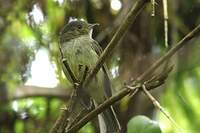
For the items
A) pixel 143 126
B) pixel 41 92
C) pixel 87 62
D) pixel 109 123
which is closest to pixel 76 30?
pixel 87 62

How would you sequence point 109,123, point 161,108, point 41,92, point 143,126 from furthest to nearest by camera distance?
point 41,92 → point 109,123 → point 143,126 → point 161,108

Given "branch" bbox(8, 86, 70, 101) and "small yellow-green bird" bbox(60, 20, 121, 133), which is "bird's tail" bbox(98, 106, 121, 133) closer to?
"small yellow-green bird" bbox(60, 20, 121, 133)

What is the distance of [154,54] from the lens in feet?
16.0

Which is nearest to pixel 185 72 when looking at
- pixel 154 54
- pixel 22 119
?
pixel 154 54

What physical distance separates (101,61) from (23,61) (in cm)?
240

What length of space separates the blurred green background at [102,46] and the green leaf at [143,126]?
2.10 m

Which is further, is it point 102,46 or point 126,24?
point 102,46

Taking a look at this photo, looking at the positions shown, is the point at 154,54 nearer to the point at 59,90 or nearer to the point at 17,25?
the point at 59,90

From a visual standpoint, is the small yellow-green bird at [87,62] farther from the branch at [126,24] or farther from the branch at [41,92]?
the branch at [126,24]

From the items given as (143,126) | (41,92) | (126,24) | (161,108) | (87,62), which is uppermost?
(126,24)

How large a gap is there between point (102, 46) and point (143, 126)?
260 centimetres

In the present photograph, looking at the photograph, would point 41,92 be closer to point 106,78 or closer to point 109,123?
point 106,78

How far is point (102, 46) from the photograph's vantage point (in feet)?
16.1

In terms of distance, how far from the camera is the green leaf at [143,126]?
231 centimetres
